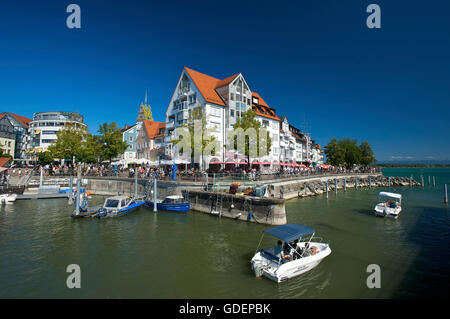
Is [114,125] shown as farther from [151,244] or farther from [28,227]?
[151,244]

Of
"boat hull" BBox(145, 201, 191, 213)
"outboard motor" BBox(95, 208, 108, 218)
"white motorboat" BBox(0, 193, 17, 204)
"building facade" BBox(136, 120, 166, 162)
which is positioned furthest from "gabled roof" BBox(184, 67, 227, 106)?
"white motorboat" BBox(0, 193, 17, 204)

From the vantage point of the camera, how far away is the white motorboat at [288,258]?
11.3 m

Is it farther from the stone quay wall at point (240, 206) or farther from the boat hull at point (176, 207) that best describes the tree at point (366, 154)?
the boat hull at point (176, 207)

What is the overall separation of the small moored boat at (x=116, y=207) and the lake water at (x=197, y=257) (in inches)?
37.4

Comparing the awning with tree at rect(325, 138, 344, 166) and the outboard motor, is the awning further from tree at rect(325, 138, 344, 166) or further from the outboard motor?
tree at rect(325, 138, 344, 166)

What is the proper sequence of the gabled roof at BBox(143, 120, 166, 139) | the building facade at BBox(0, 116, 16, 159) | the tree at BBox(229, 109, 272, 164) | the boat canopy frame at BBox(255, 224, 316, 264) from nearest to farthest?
the boat canopy frame at BBox(255, 224, 316, 264), the tree at BBox(229, 109, 272, 164), the gabled roof at BBox(143, 120, 166, 139), the building facade at BBox(0, 116, 16, 159)

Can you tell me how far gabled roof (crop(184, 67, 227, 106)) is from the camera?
4453 cm

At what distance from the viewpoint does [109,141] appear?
175 ft

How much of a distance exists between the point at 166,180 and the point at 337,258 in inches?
910

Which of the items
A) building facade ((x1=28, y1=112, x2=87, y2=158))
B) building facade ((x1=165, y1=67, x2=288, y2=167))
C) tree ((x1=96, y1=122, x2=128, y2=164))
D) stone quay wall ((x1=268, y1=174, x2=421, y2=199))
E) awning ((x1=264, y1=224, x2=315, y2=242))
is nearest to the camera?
awning ((x1=264, y1=224, x2=315, y2=242))

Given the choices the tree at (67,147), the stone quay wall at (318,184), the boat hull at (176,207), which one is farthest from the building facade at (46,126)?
the stone quay wall at (318,184)

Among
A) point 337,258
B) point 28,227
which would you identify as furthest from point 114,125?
point 337,258

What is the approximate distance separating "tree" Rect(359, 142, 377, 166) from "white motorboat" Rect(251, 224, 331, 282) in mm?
88843

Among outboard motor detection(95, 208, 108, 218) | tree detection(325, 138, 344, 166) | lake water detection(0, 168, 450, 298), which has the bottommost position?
lake water detection(0, 168, 450, 298)
